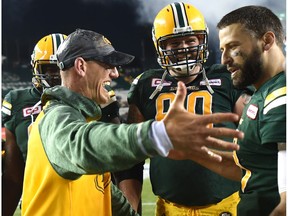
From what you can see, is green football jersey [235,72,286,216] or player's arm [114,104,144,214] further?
player's arm [114,104,144,214]

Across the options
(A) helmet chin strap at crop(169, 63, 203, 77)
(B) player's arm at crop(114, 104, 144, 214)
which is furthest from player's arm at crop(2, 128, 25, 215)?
(A) helmet chin strap at crop(169, 63, 203, 77)

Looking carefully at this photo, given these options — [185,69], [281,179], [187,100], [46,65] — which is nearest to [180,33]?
[185,69]

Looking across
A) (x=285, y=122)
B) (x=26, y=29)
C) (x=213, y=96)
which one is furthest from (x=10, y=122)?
(x=26, y=29)

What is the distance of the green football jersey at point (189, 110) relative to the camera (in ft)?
7.06

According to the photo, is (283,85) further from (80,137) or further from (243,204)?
(80,137)

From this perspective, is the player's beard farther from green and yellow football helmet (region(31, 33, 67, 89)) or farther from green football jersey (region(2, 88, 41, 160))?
green football jersey (region(2, 88, 41, 160))

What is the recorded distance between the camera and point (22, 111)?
8.84 ft

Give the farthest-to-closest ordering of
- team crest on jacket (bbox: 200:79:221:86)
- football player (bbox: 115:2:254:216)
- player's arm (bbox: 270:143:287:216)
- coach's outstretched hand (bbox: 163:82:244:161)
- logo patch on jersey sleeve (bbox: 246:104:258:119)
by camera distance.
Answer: team crest on jacket (bbox: 200:79:221:86), football player (bbox: 115:2:254:216), logo patch on jersey sleeve (bbox: 246:104:258:119), player's arm (bbox: 270:143:287:216), coach's outstretched hand (bbox: 163:82:244:161)

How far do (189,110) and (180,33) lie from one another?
0.36 meters

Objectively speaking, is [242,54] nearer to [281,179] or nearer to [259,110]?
[259,110]

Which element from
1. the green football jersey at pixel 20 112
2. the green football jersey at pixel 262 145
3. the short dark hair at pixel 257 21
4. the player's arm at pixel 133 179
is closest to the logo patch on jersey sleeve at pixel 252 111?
the green football jersey at pixel 262 145

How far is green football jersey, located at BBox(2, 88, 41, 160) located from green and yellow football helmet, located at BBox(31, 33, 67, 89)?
89mm

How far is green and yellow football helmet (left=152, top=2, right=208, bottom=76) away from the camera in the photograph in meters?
2.25

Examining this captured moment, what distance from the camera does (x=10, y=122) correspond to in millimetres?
2707
